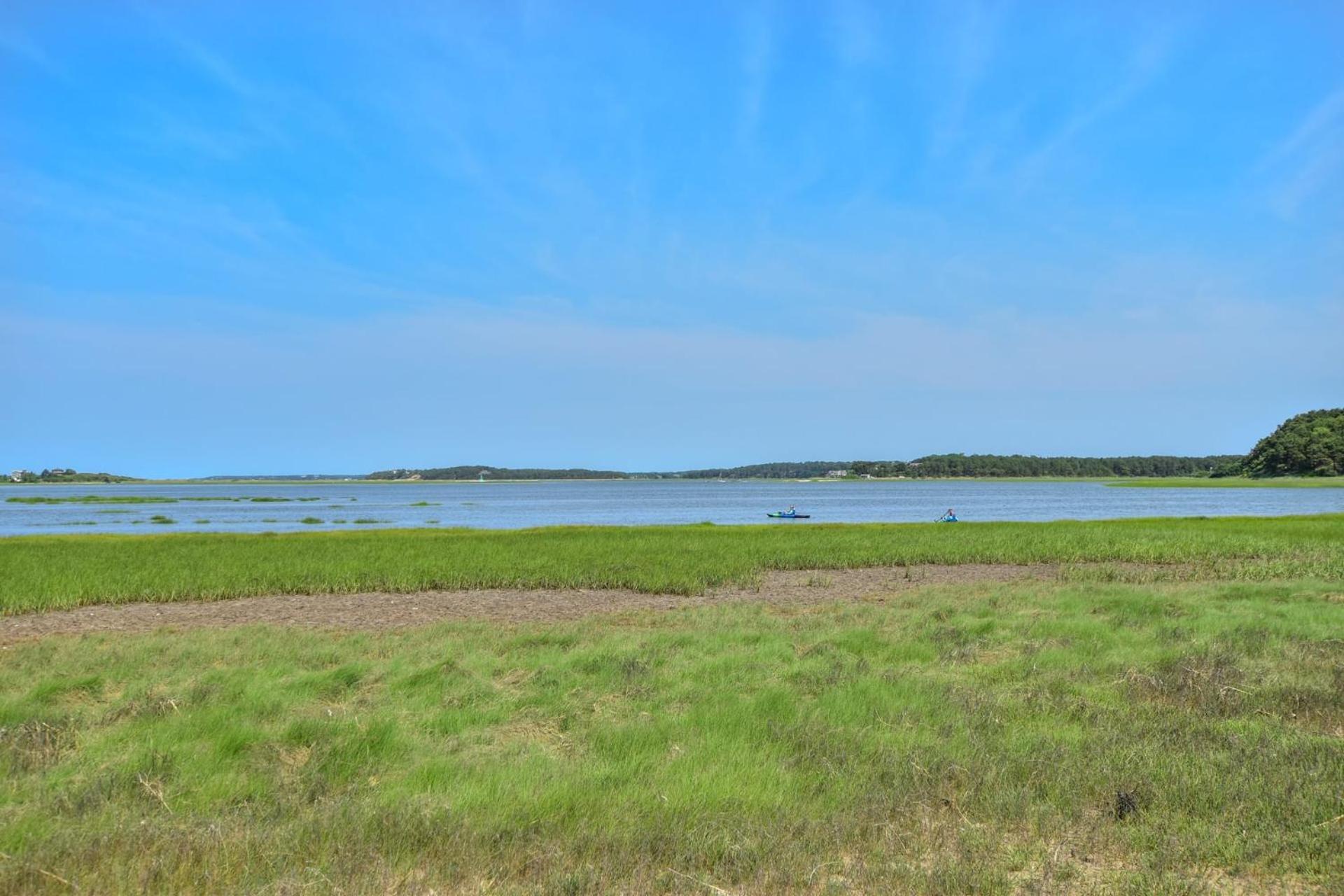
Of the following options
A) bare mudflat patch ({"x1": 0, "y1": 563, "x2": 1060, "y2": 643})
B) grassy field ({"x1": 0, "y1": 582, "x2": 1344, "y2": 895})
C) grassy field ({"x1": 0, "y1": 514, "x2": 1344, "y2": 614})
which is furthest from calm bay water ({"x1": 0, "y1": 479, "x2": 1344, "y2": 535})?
grassy field ({"x1": 0, "y1": 582, "x2": 1344, "y2": 895})

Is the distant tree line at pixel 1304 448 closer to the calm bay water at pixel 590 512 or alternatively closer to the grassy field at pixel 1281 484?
the grassy field at pixel 1281 484

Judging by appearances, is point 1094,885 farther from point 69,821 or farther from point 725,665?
point 69,821

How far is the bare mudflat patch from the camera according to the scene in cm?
1738

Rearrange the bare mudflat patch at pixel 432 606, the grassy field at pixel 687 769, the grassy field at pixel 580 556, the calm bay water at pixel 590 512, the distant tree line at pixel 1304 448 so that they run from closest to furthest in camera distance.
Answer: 1. the grassy field at pixel 687 769
2. the bare mudflat patch at pixel 432 606
3. the grassy field at pixel 580 556
4. the calm bay water at pixel 590 512
5. the distant tree line at pixel 1304 448

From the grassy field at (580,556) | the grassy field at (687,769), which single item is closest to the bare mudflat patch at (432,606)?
the grassy field at (580,556)

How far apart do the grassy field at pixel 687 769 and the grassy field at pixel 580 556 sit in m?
11.3

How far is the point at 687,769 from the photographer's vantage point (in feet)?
22.5

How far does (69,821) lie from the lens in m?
5.79

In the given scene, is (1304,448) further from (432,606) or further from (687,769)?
(687,769)

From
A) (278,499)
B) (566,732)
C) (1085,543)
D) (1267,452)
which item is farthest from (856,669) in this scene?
(1267,452)

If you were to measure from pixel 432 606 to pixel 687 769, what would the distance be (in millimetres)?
14575

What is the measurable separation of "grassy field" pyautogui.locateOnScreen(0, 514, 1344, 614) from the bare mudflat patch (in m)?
1.10

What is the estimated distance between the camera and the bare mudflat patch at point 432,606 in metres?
17.4

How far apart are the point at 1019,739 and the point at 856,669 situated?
3.08 metres
